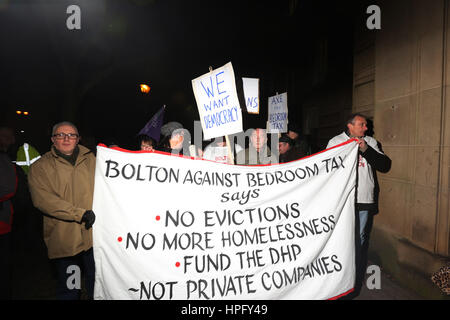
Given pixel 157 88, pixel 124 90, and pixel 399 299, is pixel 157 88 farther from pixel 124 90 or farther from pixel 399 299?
pixel 399 299

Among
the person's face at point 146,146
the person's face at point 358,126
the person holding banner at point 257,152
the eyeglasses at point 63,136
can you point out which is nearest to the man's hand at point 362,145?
the person's face at point 358,126

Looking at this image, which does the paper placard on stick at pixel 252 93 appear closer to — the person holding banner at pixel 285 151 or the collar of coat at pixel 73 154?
the person holding banner at pixel 285 151

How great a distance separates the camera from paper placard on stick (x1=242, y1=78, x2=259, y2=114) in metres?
6.43

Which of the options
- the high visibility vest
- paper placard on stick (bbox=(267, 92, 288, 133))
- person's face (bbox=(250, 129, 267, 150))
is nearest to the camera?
person's face (bbox=(250, 129, 267, 150))

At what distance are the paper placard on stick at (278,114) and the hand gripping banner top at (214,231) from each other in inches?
137

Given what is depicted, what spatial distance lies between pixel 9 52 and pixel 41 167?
13.5 m

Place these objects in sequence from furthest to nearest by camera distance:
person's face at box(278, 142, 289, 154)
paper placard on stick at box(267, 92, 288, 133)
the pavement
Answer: paper placard on stick at box(267, 92, 288, 133) → person's face at box(278, 142, 289, 154) → the pavement

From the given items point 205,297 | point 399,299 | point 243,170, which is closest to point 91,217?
point 205,297

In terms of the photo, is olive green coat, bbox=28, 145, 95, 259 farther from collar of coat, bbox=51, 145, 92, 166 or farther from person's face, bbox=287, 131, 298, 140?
person's face, bbox=287, 131, 298, 140

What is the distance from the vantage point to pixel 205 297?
2.29 m

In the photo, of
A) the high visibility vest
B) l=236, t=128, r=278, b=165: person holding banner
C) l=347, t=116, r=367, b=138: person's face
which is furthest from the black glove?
the high visibility vest

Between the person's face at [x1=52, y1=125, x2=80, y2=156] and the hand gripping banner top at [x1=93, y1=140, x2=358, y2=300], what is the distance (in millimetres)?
487

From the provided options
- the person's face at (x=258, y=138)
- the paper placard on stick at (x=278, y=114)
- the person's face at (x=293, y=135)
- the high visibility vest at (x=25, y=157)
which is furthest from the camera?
the person's face at (x=293, y=135)

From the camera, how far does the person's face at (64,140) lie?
100 inches
